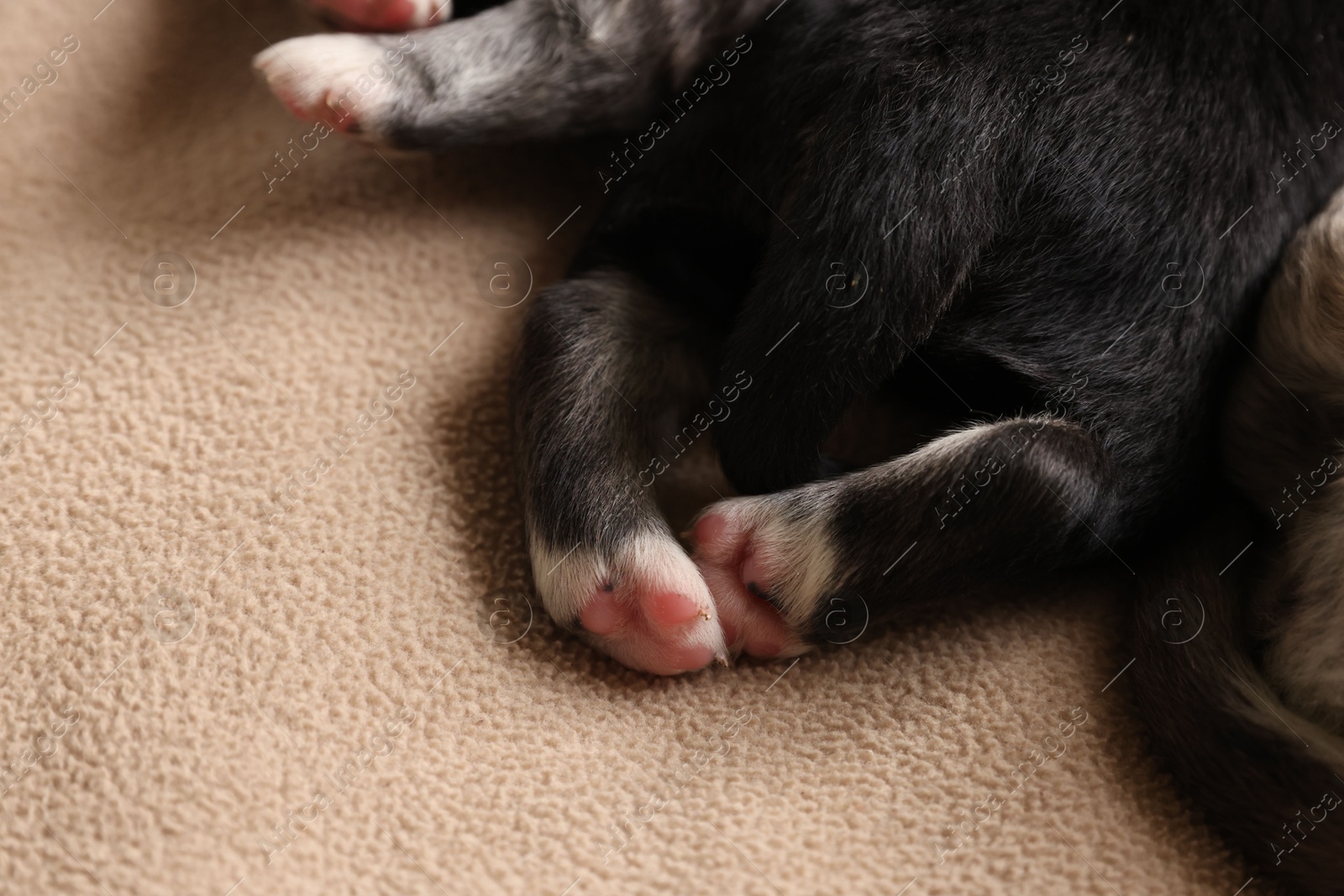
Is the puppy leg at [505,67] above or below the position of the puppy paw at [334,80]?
below

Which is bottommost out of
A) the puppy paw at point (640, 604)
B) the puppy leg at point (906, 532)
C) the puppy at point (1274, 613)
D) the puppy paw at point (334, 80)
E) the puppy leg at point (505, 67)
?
the puppy at point (1274, 613)

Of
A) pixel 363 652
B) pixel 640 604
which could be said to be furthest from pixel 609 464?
pixel 363 652

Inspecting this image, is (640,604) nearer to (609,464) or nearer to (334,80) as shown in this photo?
(609,464)

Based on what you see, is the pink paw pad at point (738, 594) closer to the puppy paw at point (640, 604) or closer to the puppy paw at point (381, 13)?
the puppy paw at point (640, 604)

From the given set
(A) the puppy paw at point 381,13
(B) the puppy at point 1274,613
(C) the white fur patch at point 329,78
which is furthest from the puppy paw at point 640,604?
(A) the puppy paw at point 381,13

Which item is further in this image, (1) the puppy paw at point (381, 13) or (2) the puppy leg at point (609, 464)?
(1) the puppy paw at point (381, 13)

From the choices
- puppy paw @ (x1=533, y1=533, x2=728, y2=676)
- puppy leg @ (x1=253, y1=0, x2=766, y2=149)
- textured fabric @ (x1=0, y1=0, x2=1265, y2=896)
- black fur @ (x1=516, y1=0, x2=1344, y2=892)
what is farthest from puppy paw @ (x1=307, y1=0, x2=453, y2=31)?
puppy paw @ (x1=533, y1=533, x2=728, y2=676)

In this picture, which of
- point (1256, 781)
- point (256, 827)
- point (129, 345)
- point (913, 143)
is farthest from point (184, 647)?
point (1256, 781)
